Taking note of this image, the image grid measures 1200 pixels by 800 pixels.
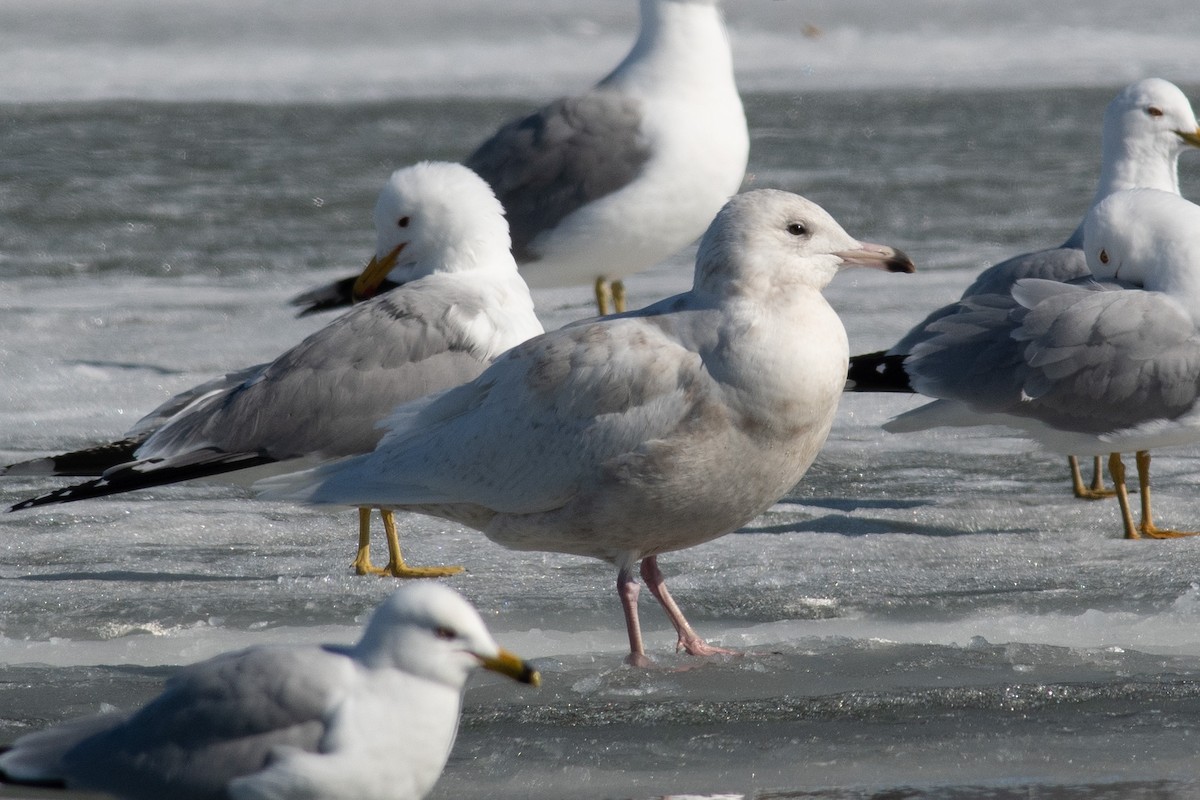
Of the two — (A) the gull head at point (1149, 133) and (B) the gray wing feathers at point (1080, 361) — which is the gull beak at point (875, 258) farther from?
(A) the gull head at point (1149, 133)

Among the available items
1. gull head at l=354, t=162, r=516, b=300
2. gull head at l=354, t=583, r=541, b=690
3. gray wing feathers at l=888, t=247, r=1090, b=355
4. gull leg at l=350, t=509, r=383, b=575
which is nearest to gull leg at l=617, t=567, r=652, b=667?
gull leg at l=350, t=509, r=383, b=575

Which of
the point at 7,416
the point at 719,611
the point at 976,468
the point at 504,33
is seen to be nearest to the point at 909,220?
the point at 976,468

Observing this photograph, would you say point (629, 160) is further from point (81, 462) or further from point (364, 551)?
point (81, 462)

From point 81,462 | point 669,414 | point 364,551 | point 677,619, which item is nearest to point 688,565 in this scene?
point 677,619

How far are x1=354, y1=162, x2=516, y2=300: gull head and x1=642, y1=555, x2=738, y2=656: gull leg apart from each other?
4.76 ft

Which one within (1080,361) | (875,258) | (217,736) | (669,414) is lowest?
(217,736)

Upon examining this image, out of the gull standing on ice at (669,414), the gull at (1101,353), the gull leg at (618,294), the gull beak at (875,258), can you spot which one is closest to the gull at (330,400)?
the gull standing on ice at (669,414)

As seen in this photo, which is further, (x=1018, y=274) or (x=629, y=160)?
(x=629, y=160)

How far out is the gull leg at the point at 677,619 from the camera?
4102 millimetres

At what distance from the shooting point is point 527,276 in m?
7.59

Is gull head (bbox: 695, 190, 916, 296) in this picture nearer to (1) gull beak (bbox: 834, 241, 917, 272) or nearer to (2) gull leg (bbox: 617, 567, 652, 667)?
(1) gull beak (bbox: 834, 241, 917, 272)

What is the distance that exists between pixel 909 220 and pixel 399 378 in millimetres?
5876

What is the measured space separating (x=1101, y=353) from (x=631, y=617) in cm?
198

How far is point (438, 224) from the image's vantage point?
5480 millimetres
